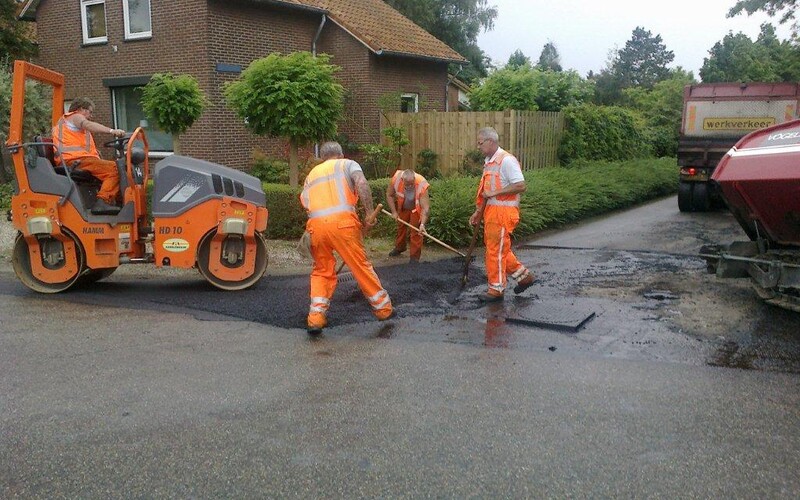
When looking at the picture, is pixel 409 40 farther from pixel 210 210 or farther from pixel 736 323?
pixel 736 323

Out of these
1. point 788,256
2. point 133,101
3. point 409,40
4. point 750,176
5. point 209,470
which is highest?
point 409,40

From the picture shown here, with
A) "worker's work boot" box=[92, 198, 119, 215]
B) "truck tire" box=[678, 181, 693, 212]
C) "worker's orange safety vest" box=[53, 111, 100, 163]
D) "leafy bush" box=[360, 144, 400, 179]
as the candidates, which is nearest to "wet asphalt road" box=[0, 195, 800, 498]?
"worker's work boot" box=[92, 198, 119, 215]

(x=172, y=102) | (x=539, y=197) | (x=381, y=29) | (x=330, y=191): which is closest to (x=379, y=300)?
(x=330, y=191)

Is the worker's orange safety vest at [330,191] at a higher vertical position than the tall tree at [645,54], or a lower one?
lower

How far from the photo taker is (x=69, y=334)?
21.1ft

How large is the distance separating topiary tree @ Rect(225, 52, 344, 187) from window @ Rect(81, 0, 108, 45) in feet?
24.8

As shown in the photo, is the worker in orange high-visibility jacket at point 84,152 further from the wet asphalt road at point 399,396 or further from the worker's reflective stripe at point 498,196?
the worker's reflective stripe at point 498,196

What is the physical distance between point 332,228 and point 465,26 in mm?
34483

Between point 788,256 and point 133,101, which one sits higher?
point 133,101

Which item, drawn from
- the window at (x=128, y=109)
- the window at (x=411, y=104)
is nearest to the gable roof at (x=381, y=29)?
the window at (x=411, y=104)

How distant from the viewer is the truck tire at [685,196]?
15.8 m

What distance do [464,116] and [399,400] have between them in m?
12.3

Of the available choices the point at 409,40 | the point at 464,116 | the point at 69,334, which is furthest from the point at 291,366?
the point at 409,40

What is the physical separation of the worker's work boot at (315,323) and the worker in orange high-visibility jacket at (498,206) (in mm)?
1890
